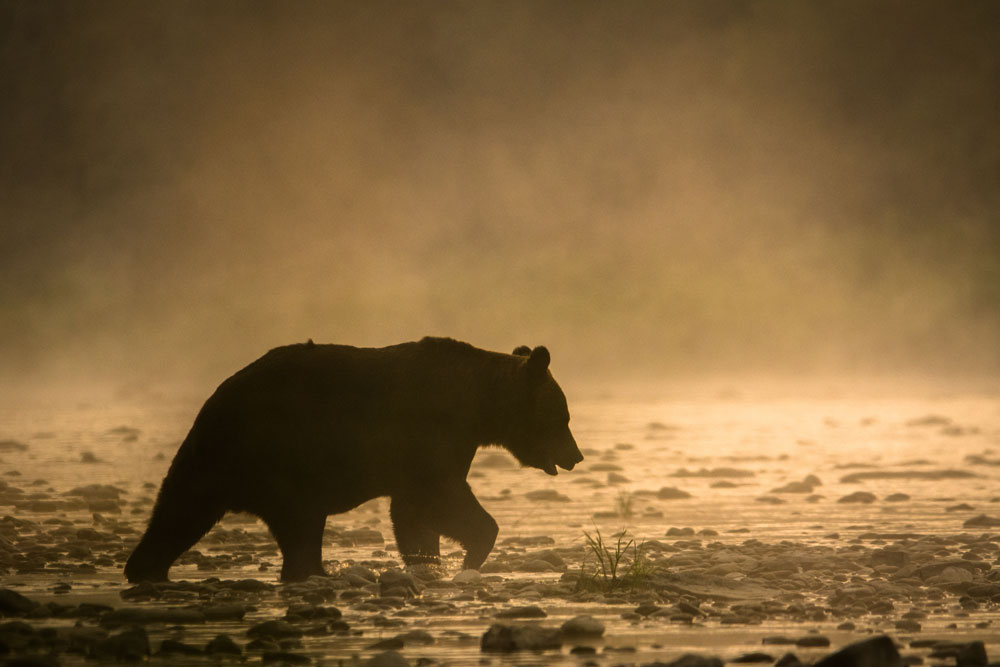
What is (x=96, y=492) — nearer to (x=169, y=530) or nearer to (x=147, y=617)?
(x=169, y=530)

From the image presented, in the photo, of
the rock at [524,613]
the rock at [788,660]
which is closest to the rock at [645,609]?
the rock at [524,613]

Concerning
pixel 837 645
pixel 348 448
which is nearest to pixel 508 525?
pixel 348 448

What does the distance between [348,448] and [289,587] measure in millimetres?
1670

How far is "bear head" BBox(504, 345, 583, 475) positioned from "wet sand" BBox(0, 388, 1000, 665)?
1033 mm

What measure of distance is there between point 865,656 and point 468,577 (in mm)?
5401

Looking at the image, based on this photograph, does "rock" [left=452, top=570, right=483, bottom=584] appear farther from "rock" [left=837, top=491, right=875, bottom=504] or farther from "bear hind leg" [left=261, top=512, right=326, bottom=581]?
"rock" [left=837, top=491, right=875, bottom=504]

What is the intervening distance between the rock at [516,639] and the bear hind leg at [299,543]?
3798mm

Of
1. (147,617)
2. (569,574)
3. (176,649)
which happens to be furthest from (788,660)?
(147,617)

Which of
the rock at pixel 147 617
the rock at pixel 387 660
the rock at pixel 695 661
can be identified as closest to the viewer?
the rock at pixel 695 661

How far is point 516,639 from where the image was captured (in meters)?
8.95

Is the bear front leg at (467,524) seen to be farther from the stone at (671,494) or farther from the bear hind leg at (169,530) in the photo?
the stone at (671,494)

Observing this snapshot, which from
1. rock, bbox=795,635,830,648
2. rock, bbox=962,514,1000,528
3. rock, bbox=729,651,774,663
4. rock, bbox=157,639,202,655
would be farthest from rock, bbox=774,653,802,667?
rock, bbox=962,514,1000,528

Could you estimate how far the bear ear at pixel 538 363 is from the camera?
1402 cm

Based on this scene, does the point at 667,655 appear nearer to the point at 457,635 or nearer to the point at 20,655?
the point at 457,635
